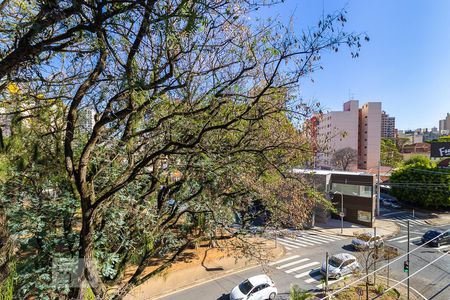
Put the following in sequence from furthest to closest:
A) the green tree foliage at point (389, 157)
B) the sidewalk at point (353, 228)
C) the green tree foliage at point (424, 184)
→ the green tree foliage at point (389, 157) < the green tree foliage at point (424, 184) < the sidewalk at point (353, 228)

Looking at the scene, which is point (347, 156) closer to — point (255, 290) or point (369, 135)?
point (369, 135)

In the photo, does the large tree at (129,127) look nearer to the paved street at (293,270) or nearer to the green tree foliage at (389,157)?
the paved street at (293,270)

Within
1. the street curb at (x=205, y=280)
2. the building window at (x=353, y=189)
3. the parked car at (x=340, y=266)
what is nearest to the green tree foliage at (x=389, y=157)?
the building window at (x=353, y=189)

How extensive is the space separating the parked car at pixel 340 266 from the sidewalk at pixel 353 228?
245 inches

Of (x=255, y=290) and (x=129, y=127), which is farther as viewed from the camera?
(x=255, y=290)

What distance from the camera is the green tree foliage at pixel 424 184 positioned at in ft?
75.8

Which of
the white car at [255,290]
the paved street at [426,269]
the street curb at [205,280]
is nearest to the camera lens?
the white car at [255,290]

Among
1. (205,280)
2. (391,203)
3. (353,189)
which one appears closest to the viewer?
(205,280)

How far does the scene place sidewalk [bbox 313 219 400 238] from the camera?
1998 centimetres

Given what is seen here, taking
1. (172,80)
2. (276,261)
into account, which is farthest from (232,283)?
(172,80)

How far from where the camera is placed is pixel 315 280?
12.6m

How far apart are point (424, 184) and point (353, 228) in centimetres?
808

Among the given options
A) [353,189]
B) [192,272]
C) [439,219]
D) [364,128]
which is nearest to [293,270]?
[192,272]

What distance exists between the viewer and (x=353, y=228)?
21047 millimetres
